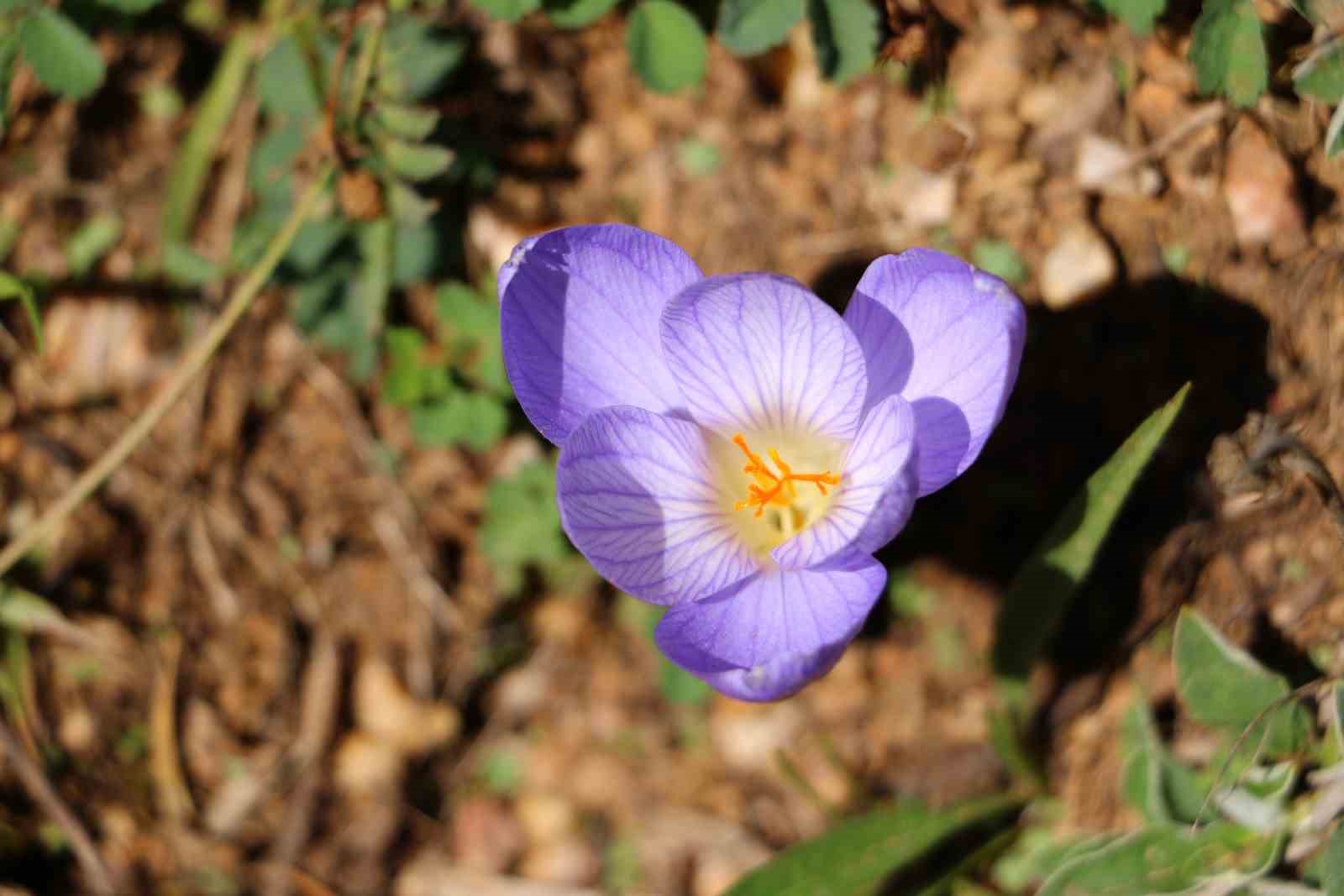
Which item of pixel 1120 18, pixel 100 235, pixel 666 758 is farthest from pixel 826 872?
pixel 100 235

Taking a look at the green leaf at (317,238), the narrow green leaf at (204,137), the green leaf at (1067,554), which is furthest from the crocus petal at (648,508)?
the narrow green leaf at (204,137)

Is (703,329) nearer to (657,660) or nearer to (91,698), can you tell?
(657,660)

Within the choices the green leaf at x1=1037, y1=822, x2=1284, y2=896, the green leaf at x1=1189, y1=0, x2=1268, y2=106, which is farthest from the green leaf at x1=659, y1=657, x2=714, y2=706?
the green leaf at x1=1189, y1=0, x2=1268, y2=106

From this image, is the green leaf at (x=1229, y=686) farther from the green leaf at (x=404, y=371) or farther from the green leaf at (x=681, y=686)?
the green leaf at (x=404, y=371)

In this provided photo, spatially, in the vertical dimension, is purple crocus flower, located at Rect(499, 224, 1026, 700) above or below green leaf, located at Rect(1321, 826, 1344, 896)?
above

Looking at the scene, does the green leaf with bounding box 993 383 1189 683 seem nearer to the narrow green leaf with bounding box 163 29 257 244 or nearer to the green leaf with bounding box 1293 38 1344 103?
the green leaf with bounding box 1293 38 1344 103

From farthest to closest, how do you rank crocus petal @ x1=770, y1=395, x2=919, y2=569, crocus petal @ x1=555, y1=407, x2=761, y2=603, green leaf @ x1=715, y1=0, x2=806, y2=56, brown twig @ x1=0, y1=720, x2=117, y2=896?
brown twig @ x1=0, y1=720, x2=117, y2=896 → green leaf @ x1=715, y1=0, x2=806, y2=56 → crocus petal @ x1=555, y1=407, x2=761, y2=603 → crocus petal @ x1=770, y1=395, x2=919, y2=569

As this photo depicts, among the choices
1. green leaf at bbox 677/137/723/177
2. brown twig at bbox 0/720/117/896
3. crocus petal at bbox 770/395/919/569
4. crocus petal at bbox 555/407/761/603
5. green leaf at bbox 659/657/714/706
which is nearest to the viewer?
crocus petal at bbox 770/395/919/569
